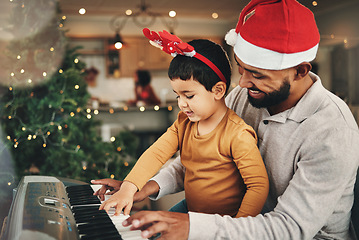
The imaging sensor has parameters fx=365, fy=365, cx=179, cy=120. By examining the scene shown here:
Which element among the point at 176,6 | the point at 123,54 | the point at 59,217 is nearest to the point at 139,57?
the point at 123,54

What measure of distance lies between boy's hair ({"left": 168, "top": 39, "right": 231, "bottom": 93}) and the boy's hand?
0.42m

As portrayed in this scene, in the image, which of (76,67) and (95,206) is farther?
(76,67)

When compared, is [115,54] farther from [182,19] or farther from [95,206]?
[95,206]

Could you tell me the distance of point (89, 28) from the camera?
8406mm

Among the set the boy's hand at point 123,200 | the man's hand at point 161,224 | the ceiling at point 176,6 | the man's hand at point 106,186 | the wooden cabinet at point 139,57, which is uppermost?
the man's hand at point 161,224

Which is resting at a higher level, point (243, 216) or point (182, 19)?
point (243, 216)

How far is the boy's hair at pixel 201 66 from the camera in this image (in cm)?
129

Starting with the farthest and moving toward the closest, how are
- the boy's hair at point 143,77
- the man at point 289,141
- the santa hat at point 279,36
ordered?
1. the boy's hair at point 143,77
2. the santa hat at point 279,36
3. the man at point 289,141

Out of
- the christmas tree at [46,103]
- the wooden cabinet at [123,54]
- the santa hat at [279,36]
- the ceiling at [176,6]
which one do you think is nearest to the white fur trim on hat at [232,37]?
the santa hat at [279,36]

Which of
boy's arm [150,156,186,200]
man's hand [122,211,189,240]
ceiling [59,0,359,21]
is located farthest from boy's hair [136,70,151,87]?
man's hand [122,211,189,240]

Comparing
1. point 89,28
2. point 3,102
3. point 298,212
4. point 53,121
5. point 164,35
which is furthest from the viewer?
point 89,28

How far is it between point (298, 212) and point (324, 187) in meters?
0.11

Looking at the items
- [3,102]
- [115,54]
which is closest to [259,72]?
[3,102]

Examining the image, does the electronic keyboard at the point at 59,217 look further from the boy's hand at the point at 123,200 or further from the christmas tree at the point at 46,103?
the christmas tree at the point at 46,103
